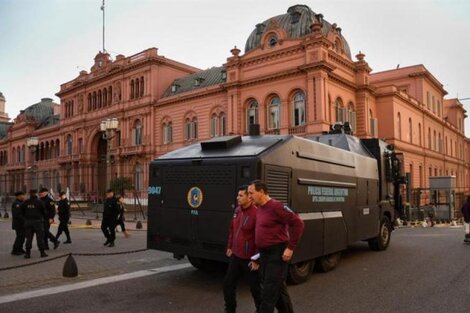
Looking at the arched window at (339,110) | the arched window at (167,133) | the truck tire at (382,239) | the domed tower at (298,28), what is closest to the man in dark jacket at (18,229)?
the truck tire at (382,239)

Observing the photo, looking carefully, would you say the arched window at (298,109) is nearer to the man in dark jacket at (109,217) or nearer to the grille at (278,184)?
the man in dark jacket at (109,217)

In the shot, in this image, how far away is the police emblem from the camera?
26.1 feet

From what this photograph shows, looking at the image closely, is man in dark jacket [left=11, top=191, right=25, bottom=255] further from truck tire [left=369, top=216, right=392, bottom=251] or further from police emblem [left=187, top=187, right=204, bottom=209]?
truck tire [left=369, top=216, right=392, bottom=251]

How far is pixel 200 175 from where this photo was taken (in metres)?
7.97

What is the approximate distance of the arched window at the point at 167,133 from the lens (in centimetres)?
4278

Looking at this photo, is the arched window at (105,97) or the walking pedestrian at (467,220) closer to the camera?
the walking pedestrian at (467,220)

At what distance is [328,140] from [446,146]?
5211cm

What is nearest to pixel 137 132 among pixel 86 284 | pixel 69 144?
pixel 69 144

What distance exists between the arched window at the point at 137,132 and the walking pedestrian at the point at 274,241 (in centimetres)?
4085

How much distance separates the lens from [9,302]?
711cm

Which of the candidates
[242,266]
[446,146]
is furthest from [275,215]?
[446,146]

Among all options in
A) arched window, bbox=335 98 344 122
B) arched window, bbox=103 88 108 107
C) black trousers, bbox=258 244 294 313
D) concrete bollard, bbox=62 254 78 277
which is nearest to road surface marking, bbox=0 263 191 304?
concrete bollard, bbox=62 254 78 277

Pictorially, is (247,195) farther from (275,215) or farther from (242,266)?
(242,266)

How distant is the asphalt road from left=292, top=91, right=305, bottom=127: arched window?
2297 cm
